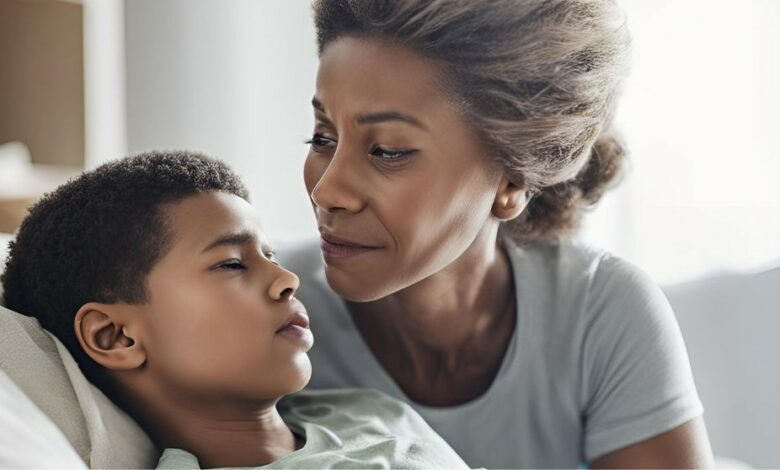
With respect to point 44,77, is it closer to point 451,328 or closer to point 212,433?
point 451,328

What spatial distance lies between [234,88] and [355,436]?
196 cm

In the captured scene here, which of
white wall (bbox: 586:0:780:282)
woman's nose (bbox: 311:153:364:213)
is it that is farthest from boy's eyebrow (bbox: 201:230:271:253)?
white wall (bbox: 586:0:780:282)

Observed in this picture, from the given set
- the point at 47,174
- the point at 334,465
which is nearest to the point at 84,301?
the point at 334,465

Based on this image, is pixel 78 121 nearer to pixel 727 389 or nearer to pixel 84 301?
pixel 84 301

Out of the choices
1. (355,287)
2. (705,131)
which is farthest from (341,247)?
(705,131)

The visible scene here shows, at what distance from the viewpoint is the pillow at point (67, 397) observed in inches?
40.2

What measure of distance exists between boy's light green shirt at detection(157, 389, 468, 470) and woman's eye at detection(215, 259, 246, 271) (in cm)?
22

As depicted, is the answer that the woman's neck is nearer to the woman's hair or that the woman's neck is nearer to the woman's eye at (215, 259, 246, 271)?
the woman's hair

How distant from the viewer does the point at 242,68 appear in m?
2.96

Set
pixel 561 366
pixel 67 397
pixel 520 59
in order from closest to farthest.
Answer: pixel 67 397 < pixel 520 59 < pixel 561 366

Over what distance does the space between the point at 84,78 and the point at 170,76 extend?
378 millimetres

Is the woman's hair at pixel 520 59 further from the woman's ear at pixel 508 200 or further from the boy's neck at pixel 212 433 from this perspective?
the boy's neck at pixel 212 433

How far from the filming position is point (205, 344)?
1.12 m

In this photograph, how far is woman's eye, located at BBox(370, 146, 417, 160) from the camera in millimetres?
1245
